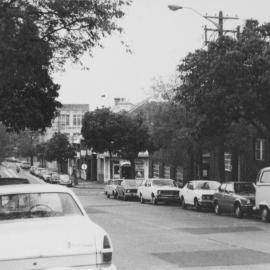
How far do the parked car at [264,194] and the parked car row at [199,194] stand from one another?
0.20 feet


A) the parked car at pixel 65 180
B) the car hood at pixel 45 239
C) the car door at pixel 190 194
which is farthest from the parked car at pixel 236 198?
the parked car at pixel 65 180

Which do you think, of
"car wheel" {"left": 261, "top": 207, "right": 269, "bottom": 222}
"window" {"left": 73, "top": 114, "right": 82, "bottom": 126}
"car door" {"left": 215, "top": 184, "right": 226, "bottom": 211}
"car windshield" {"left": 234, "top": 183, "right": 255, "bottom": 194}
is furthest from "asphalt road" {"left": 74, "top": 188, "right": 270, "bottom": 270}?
"window" {"left": 73, "top": 114, "right": 82, "bottom": 126}

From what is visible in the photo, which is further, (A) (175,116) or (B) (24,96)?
(A) (175,116)

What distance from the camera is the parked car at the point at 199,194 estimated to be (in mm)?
30062

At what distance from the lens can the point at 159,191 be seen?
34.9m

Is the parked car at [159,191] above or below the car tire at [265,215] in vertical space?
above

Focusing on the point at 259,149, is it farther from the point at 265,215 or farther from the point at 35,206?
the point at 35,206

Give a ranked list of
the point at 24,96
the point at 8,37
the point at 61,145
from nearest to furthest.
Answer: the point at 8,37 < the point at 24,96 < the point at 61,145

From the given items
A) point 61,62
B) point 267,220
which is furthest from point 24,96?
point 267,220

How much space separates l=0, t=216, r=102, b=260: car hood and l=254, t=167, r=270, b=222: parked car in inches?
609

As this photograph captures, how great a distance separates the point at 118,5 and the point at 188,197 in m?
14.9

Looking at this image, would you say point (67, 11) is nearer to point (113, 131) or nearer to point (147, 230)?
point (147, 230)

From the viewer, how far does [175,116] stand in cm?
3712

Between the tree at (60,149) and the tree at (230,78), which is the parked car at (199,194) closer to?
the tree at (230,78)
